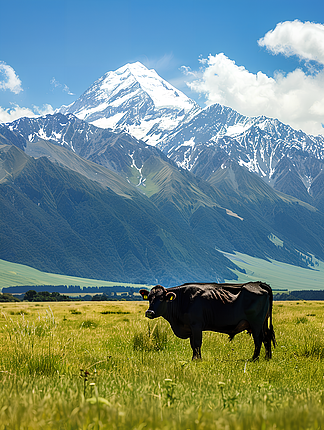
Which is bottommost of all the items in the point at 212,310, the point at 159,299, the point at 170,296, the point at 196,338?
the point at 196,338

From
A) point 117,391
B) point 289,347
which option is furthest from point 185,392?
point 289,347

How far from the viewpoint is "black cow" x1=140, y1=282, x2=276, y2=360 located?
13000 mm

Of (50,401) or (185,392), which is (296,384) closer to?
(185,392)

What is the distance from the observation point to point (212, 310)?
1317 centimetres

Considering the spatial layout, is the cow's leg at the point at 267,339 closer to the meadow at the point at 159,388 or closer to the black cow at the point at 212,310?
the black cow at the point at 212,310

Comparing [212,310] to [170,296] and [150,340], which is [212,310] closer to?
[170,296]

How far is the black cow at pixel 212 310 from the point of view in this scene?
13.0 m

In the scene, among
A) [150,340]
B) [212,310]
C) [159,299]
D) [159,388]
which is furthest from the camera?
[150,340]

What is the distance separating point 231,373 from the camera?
390 inches

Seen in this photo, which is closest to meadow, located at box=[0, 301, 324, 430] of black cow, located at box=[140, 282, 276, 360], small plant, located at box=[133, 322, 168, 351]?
small plant, located at box=[133, 322, 168, 351]

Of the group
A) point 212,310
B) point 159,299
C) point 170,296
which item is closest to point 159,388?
point 170,296

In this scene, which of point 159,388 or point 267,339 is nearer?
point 159,388

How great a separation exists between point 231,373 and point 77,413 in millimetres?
6251

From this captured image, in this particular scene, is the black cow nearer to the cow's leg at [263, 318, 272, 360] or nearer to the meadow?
the cow's leg at [263, 318, 272, 360]
